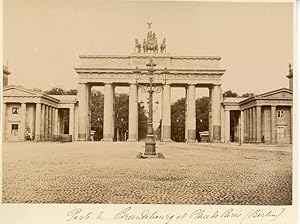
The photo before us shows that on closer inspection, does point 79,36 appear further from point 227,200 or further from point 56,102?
point 227,200

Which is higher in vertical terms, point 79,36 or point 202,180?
point 79,36

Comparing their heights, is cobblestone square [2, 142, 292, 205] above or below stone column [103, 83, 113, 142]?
below

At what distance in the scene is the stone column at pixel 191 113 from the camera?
3553 mm

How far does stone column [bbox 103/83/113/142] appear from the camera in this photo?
3.54m

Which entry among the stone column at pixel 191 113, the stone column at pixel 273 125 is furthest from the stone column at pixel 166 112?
the stone column at pixel 273 125

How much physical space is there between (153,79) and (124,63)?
0.69 ft

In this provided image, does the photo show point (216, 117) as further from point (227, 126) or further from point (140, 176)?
point (140, 176)

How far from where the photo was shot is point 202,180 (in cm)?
338

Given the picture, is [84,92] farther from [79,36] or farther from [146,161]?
[146,161]

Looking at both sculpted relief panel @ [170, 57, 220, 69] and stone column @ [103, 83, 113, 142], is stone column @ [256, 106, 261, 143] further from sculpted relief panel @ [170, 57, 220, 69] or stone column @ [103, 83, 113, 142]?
stone column @ [103, 83, 113, 142]

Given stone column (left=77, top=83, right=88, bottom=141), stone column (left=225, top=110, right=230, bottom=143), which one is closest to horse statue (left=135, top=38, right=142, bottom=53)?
stone column (left=77, top=83, right=88, bottom=141)

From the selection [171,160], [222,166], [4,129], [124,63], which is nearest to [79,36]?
[124,63]

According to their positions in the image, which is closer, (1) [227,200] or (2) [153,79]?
(1) [227,200]

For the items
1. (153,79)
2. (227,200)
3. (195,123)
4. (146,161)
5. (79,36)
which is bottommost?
(227,200)
